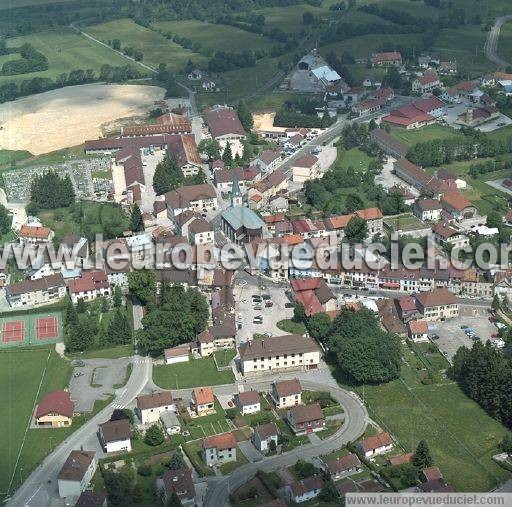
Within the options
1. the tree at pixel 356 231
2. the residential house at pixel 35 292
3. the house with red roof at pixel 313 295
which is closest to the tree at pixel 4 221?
the residential house at pixel 35 292

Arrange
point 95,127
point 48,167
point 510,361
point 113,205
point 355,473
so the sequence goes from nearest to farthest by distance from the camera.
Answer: point 355,473 < point 510,361 < point 113,205 < point 48,167 < point 95,127

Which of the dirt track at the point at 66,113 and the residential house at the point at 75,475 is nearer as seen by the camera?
the residential house at the point at 75,475

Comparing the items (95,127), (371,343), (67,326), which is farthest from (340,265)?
(95,127)

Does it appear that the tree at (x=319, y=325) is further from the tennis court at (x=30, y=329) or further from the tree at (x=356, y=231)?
the tennis court at (x=30, y=329)

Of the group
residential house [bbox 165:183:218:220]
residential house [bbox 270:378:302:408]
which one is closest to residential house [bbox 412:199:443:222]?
residential house [bbox 165:183:218:220]

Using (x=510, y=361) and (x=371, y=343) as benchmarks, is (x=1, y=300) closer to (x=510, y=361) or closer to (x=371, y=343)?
(x=371, y=343)

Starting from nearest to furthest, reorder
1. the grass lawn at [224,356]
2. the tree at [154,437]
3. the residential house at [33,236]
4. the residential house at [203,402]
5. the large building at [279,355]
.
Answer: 1. the tree at [154,437]
2. the residential house at [203,402]
3. the large building at [279,355]
4. the grass lawn at [224,356]
5. the residential house at [33,236]

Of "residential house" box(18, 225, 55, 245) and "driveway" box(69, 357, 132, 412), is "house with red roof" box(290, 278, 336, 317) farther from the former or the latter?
"residential house" box(18, 225, 55, 245)
